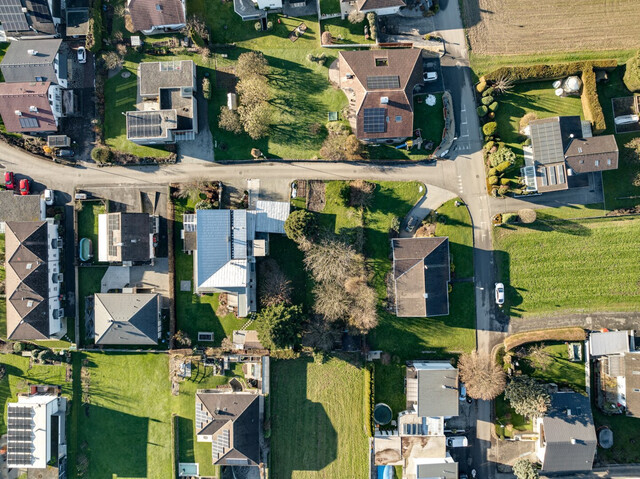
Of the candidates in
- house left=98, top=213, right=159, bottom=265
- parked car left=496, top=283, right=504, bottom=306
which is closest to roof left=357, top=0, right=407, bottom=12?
parked car left=496, top=283, right=504, bottom=306

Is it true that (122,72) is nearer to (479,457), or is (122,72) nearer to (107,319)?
(107,319)

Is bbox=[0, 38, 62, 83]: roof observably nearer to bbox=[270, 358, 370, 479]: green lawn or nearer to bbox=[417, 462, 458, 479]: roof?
bbox=[270, 358, 370, 479]: green lawn

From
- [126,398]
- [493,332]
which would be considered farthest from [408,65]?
[126,398]

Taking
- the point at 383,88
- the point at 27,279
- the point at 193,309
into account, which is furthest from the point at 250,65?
the point at 27,279

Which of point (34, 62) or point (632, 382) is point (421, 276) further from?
point (34, 62)

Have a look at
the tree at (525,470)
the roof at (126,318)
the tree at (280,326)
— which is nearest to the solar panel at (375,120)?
the tree at (280,326)

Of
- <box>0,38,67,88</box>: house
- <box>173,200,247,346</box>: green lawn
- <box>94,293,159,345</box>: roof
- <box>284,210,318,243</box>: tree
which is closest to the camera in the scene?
<box>284,210,318,243</box>: tree

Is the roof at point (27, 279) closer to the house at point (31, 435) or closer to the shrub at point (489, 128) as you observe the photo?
the house at point (31, 435)
